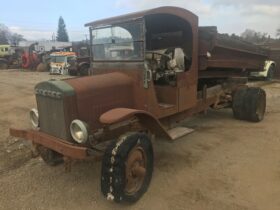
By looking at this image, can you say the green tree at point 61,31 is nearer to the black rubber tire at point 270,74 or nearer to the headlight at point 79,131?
the black rubber tire at point 270,74

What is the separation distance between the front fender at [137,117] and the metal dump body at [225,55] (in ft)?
6.37

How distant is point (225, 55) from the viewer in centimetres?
707

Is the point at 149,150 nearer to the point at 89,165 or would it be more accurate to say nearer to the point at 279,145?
the point at 89,165

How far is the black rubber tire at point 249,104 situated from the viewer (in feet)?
24.8

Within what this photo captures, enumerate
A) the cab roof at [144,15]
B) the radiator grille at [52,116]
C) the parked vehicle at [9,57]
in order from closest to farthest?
1. the radiator grille at [52,116]
2. the cab roof at [144,15]
3. the parked vehicle at [9,57]

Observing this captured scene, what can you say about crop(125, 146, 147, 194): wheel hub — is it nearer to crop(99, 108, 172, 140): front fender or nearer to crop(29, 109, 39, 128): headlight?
crop(99, 108, 172, 140): front fender

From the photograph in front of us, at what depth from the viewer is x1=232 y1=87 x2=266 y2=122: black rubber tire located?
298 inches

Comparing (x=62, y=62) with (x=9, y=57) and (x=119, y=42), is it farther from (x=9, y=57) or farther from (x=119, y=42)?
(x=119, y=42)

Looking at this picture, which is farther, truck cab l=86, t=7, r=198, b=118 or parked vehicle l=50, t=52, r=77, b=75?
parked vehicle l=50, t=52, r=77, b=75

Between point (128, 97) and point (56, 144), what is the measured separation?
1321mm

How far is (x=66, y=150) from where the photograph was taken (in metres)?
3.96

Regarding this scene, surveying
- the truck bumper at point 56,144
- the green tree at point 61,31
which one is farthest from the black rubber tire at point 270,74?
the green tree at point 61,31

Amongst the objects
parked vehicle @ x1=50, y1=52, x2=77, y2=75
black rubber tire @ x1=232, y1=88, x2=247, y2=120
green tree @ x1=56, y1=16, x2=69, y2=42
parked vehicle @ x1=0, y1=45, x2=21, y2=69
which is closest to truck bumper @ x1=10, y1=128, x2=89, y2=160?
black rubber tire @ x1=232, y1=88, x2=247, y2=120

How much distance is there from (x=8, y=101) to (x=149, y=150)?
8.35 metres
